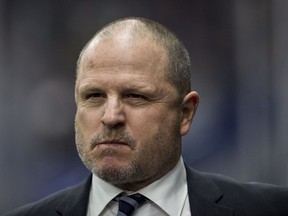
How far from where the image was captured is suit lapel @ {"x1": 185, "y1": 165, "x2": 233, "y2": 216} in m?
1.57

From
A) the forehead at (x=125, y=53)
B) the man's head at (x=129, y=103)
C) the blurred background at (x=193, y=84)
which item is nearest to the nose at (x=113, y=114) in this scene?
the man's head at (x=129, y=103)

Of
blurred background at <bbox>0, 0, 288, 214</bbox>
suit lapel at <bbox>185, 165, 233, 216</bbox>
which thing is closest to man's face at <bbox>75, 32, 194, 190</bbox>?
suit lapel at <bbox>185, 165, 233, 216</bbox>

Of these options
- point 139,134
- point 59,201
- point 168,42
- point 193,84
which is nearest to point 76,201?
point 59,201

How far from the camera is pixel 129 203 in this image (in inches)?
61.1

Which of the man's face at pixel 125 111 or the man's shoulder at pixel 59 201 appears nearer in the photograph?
the man's face at pixel 125 111

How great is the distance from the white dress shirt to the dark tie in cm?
1

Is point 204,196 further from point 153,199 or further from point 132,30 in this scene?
point 132,30

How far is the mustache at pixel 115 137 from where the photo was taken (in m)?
1.49

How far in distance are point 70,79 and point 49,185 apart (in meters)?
0.40

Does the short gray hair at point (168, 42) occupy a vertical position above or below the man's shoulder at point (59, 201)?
above

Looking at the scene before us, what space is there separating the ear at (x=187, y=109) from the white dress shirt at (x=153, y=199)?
0.14m

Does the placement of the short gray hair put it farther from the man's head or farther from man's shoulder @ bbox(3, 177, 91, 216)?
man's shoulder @ bbox(3, 177, 91, 216)

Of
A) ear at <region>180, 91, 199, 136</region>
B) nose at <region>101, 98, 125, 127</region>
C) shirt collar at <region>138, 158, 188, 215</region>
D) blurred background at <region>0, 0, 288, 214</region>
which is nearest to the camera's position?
nose at <region>101, 98, 125, 127</region>

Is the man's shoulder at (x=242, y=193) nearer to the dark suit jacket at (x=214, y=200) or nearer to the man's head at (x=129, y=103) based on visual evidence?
the dark suit jacket at (x=214, y=200)
